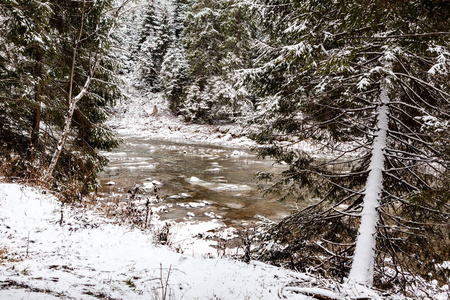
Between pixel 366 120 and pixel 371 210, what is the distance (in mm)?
1658

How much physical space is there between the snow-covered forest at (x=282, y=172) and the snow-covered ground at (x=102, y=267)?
0.02 metres

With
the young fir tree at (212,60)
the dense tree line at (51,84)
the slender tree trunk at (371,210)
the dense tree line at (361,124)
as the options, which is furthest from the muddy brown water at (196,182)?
the young fir tree at (212,60)

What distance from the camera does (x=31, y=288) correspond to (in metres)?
1.88

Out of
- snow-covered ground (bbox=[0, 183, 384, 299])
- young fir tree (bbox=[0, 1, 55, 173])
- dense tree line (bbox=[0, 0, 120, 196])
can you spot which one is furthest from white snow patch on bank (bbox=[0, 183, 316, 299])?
young fir tree (bbox=[0, 1, 55, 173])

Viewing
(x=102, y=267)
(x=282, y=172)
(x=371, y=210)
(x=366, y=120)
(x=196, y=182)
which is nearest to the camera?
(x=102, y=267)

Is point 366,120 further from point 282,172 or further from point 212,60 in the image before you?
point 212,60

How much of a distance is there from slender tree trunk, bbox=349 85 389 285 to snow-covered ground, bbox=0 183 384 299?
3.43ft

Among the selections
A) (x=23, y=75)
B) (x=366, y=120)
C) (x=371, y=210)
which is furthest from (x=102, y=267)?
(x=23, y=75)

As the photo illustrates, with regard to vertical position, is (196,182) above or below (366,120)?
below

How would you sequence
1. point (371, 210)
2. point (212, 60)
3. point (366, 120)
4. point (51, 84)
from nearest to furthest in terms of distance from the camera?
point (371, 210), point (366, 120), point (51, 84), point (212, 60)

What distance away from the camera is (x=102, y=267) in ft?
9.27

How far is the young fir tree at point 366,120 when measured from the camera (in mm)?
2975

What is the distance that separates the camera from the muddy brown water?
8.84 m

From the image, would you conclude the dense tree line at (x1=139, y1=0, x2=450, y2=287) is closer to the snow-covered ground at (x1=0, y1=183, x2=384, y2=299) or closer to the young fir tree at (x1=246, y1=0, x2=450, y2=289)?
the young fir tree at (x1=246, y1=0, x2=450, y2=289)
